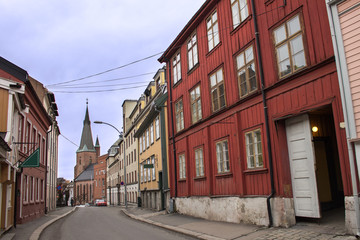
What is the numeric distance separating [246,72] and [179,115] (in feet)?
24.7

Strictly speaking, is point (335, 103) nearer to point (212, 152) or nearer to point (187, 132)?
point (212, 152)

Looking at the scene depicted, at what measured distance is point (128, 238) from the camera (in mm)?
11234

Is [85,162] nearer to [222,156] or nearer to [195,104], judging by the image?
[195,104]

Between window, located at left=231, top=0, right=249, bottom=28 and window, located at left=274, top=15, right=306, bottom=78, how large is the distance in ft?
7.30

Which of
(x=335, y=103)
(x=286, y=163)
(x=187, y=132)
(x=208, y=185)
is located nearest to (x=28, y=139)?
(x=187, y=132)

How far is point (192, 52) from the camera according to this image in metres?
18.0

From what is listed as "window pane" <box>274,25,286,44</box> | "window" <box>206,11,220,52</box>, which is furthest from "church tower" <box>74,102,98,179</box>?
"window pane" <box>274,25,286,44</box>

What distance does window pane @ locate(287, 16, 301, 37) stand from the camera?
33.6ft

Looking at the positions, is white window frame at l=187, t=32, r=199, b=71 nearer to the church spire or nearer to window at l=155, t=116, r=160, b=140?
window at l=155, t=116, r=160, b=140

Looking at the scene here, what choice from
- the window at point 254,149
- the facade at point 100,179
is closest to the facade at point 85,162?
the facade at point 100,179

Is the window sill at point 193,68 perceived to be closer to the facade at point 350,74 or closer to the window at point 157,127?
the window at point 157,127

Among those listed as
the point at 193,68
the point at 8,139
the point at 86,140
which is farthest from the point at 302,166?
the point at 86,140

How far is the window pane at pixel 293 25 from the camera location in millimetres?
10256

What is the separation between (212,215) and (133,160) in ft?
99.7
